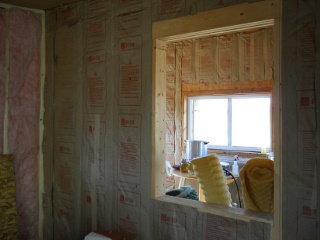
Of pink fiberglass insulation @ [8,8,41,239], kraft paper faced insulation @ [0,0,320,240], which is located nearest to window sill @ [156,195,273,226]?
kraft paper faced insulation @ [0,0,320,240]

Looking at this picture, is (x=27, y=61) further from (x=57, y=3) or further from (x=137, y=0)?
(x=137, y=0)

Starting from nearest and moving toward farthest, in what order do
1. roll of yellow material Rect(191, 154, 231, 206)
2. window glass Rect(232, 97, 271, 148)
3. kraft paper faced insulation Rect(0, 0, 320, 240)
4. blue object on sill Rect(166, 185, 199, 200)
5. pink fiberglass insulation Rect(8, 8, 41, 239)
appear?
kraft paper faced insulation Rect(0, 0, 320, 240), roll of yellow material Rect(191, 154, 231, 206), blue object on sill Rect(166, 185, 199, 200), pink fiberglass insulation Rect(8, 8, 41, 239), window glass Rect(232, 97, 271, 148)

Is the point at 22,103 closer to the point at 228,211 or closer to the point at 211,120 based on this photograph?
the point at 228,211

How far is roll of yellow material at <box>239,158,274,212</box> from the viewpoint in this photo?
6.30 ft

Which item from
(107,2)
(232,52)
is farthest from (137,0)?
(232,52)

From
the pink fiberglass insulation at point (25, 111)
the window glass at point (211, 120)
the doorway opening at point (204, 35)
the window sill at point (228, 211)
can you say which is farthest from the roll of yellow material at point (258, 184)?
the window glass at point (211, 120)

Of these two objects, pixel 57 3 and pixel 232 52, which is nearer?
pixel 57 3

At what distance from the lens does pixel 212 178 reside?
6.98 ft

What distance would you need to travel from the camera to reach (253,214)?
189 centimetres

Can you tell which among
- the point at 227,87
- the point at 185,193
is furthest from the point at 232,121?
the point at 185,193

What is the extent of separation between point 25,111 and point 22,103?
87 millimetres

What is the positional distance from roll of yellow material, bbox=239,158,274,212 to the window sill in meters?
0.07

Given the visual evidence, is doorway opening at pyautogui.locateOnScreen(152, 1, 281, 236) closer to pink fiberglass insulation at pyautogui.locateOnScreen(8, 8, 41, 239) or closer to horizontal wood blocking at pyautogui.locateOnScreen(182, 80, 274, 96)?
pink fiberglass insulation at pyautogui.locateOnScreen(8, 8, 41, 239)

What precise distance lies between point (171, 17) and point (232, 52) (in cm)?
289
